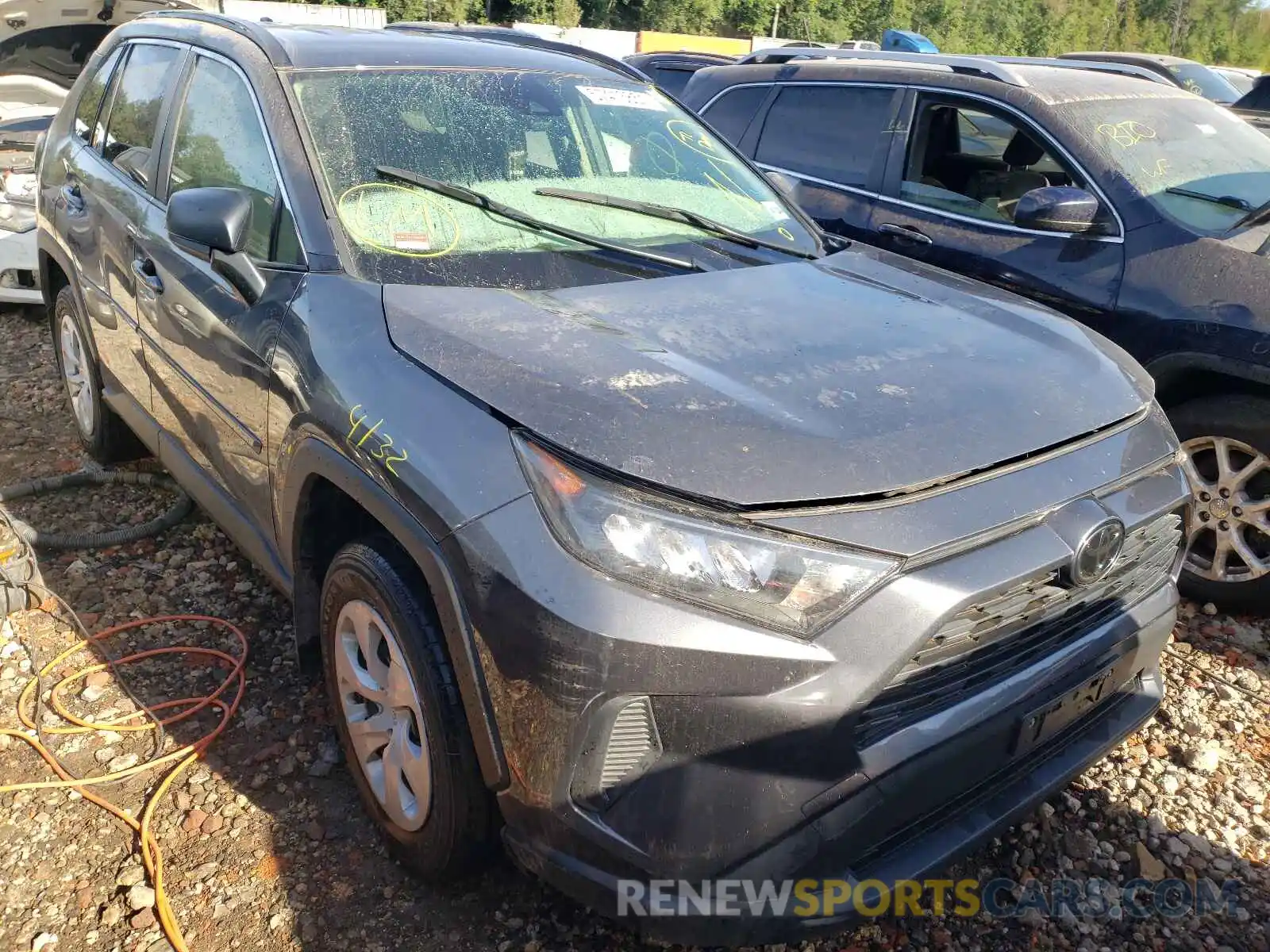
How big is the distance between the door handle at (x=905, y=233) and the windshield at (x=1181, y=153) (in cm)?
71

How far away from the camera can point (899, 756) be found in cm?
181

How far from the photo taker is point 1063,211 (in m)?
3.77

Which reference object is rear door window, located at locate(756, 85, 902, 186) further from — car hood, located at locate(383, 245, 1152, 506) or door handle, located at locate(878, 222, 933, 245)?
car hood, located at locate(383, 245, 1152, 506)

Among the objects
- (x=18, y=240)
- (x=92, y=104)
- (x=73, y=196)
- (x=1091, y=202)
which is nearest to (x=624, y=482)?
(x=1091, y=202)

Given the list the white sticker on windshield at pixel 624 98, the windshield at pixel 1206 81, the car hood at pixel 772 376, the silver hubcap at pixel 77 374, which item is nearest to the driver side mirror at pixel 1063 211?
the car hood at pixel 772 376

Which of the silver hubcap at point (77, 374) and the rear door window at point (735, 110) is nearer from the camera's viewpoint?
the silver hubcap at point (77, 374)

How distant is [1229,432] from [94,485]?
4524mm

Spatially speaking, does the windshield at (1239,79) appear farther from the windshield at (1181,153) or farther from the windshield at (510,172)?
the windshield at (510,172)

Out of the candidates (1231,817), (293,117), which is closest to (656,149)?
(293,117)

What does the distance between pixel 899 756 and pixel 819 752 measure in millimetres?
179

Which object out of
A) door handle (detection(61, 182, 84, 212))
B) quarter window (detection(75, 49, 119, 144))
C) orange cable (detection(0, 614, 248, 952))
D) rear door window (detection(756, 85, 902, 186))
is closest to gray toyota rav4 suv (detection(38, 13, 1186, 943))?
orange cable (detection(0, 614, 248, 952))

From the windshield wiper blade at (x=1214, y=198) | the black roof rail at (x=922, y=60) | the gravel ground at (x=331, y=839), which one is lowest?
the gravel ground at (x=331, y=839)

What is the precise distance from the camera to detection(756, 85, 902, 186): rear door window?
185 inches

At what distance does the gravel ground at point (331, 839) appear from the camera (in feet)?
7.55
